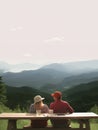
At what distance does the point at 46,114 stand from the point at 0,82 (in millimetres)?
17156

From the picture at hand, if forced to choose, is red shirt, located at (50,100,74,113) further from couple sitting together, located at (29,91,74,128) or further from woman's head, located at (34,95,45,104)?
woman's head, located at (34,95,45,104)

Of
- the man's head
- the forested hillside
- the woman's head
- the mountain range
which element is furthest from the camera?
the mountain range

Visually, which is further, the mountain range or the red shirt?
the mountain range

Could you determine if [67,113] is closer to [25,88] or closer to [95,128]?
[95,128]

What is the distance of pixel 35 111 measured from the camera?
7.83m

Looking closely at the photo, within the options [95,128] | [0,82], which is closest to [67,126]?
[95,128]

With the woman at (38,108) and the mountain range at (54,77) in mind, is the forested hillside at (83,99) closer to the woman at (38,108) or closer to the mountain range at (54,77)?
the mountain range at (54,77)

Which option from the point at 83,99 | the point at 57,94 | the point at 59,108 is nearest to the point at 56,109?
the point at 59,108

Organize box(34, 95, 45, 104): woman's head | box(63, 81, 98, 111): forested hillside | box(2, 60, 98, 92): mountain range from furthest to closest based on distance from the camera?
box(2, 60, 98, 92): mountain range, box(63, 81, 98, 111): forested hillside, box(34, 95, 45, 104): woman's head

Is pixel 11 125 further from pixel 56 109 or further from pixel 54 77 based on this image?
pixel 54 77

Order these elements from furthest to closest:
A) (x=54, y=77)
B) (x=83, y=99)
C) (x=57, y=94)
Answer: (x=54, y=77), (x=83, y=99), (x=57, y=94)

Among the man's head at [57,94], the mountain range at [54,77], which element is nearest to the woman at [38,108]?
the man's head at [57,94]

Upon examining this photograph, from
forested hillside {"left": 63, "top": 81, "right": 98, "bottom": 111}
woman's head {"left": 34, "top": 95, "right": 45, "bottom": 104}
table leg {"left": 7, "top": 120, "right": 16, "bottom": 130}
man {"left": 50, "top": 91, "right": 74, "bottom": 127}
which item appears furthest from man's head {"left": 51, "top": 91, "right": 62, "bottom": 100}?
forested hillside {"left": 63, "top": 81, "right": 98, "bottom": 111}

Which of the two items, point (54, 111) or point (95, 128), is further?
point (95, 128)
